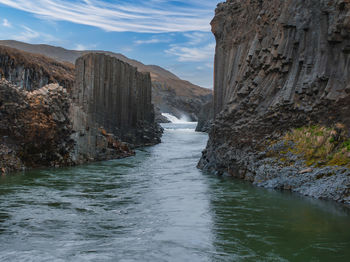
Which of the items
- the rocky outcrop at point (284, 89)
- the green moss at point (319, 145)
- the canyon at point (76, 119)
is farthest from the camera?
the canyon at point (76, 119)

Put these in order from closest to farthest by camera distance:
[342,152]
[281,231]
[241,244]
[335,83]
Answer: [241,244], [281,231], [342,152], [335,83]

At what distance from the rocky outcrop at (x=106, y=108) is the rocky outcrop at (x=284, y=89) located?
663 centimetres

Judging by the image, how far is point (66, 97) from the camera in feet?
64.8

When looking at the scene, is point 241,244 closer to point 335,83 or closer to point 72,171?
point 335,83

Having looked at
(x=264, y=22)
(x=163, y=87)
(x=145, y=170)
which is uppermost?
(x=163, y=87)

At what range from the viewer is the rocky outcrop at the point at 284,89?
13242 millimetres

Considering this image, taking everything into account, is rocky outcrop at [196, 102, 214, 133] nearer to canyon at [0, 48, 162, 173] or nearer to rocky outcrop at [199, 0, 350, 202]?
canyon at [0, 48, 162, 173]

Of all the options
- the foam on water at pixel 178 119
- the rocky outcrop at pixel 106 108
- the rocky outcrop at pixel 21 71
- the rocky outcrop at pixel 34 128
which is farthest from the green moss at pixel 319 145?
the foam on water at pixel 178 119

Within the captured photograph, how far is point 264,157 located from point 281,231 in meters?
6.15

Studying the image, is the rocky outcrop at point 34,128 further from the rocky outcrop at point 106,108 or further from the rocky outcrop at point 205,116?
the rocky outcrop at point 205,116

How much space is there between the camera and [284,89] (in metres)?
15.0

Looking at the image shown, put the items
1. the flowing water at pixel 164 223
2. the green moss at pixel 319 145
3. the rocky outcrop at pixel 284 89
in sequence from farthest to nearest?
the rocky outcrop at pixel 284 89
the green moss at pixel 319 145
the flowing water at pixel 164 223

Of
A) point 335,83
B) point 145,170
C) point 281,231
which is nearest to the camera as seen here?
point 281,231

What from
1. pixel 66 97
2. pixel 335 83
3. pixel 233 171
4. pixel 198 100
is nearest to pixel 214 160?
pixel 233 171
